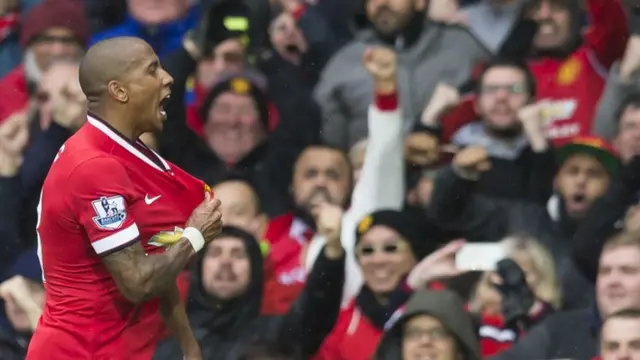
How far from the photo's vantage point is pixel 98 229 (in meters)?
3.51

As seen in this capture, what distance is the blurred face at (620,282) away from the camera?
16.8 ft

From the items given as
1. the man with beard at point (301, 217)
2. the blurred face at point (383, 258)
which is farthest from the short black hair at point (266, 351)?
the blurred face at point (383, 258)

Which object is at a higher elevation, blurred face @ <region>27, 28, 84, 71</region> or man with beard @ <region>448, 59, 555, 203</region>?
blurred face @ <region>27, 28, 84, 71</region>

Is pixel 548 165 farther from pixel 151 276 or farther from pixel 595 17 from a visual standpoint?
pixel 151 276

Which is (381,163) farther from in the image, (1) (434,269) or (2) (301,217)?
(1) (434,269)

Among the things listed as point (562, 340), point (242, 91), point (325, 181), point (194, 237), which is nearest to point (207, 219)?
point (194, 237)

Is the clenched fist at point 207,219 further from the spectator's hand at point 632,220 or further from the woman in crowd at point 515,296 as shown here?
the spectator's hand at point 632,220

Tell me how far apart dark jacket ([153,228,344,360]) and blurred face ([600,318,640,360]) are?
3.68 feet

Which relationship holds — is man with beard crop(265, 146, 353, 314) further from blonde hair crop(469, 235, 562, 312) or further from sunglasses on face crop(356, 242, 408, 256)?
blonde hair crop(469, 235, 562, 312)

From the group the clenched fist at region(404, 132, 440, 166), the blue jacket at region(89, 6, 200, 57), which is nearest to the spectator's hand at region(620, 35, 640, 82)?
the clenched fist at region(404, 132, 440, 166)

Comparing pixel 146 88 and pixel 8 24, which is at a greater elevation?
pixel 8 24

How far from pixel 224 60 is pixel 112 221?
3077 mm

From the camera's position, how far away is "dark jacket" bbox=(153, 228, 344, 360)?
18.3 ft

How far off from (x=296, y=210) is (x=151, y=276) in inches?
97.0
